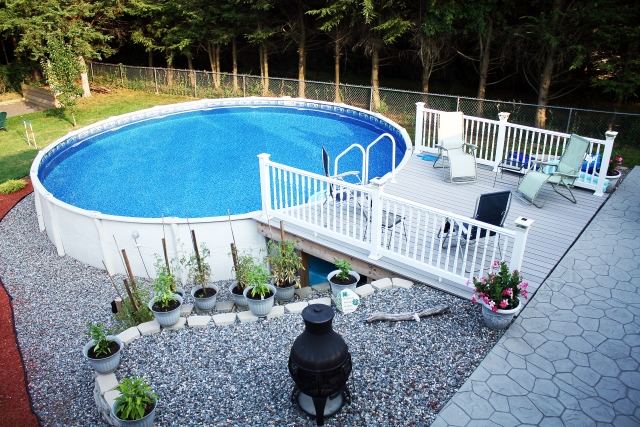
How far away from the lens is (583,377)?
15.4ft

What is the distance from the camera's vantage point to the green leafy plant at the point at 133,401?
438 centimetres

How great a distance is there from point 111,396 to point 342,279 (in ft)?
9.27

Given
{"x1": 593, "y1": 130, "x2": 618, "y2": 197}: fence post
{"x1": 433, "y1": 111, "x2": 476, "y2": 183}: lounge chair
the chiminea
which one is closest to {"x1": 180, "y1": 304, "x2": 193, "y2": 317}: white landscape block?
the chiminea

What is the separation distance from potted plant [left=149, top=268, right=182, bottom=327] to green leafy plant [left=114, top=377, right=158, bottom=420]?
4.49ft

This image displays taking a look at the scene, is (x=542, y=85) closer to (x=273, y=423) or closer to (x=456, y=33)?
(x=456, y=33)

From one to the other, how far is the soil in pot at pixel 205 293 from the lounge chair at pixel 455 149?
4.54 metres

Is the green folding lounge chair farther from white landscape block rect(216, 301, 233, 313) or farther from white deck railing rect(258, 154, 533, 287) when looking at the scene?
white landscape block rect(216, 301, 233, 313)

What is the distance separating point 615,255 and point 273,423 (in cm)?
490

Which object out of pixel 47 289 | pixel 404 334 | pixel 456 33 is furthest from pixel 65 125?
pixel 404 334

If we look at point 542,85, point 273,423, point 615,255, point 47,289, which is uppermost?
point 542,85

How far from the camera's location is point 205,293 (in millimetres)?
6523

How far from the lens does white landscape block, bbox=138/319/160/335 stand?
19.2 ft

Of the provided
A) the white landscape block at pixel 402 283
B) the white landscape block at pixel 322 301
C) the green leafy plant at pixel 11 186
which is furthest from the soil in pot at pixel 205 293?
the green leafy plant at pixel 11 186

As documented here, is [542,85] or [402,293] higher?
[542,85]
